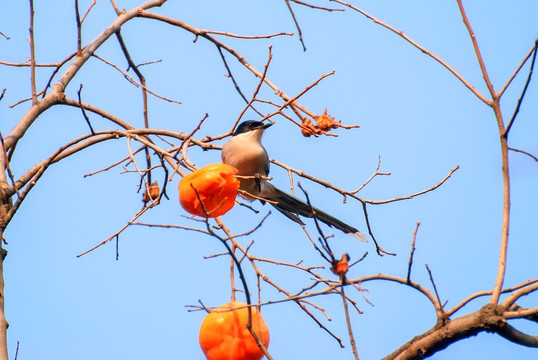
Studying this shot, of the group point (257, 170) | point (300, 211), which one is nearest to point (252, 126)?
point (257, 170)

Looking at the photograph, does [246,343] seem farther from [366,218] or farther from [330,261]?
[366,218]

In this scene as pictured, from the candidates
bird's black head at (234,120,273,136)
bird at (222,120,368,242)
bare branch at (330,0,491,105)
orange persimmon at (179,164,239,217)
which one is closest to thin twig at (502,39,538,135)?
bare branch at (330,0,491,105)

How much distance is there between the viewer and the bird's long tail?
4371mm

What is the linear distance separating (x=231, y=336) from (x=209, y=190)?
504 millimetres

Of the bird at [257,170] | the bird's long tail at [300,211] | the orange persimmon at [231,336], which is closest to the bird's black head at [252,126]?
the bird at [257,170]

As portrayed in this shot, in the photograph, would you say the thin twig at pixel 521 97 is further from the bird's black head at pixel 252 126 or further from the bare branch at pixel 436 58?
the bird's black head at pixel 252 126

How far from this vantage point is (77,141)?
3.01 m

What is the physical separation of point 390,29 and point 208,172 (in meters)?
0.79

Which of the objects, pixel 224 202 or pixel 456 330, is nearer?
pixel 456 330

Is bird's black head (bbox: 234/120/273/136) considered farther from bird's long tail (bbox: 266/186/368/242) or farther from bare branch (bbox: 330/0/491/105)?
bare branch (bbox: 330/0/491/105)

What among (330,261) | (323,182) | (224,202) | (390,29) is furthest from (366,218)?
(330,261)

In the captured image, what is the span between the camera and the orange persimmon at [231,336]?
7.83 feet

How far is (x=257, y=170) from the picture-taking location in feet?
14.4

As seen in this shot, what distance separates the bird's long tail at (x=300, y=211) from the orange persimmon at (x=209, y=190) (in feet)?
5.49
